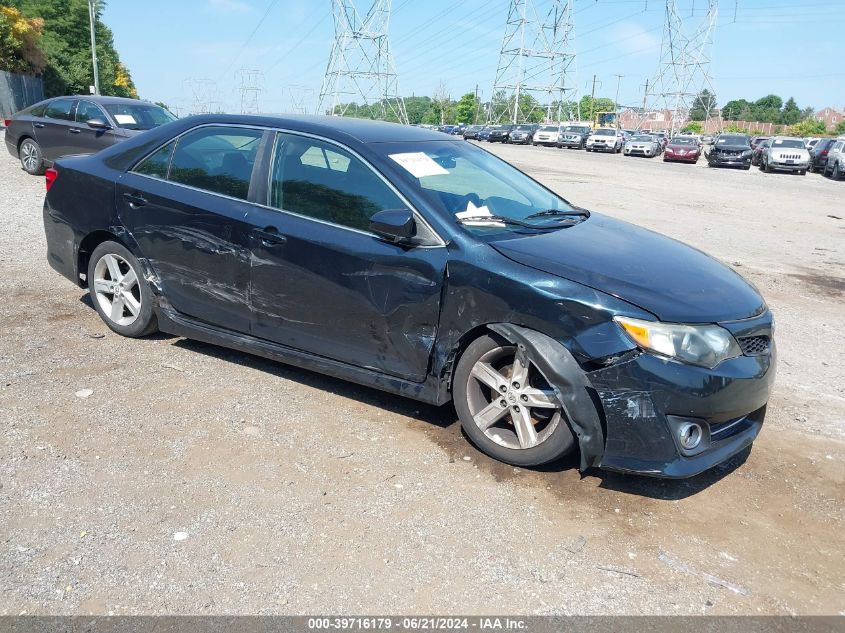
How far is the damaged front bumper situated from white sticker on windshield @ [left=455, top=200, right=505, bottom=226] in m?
1.11

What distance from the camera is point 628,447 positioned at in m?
3.28

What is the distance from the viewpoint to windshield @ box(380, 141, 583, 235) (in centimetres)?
398

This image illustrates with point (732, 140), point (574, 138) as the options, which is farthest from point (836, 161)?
point (574, 138)

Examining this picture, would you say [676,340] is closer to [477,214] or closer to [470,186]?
[477,214]

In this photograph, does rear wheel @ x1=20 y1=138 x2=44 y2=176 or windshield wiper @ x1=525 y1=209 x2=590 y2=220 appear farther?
rear wheel @ x1=20 y1=138 x2=44 y2=176

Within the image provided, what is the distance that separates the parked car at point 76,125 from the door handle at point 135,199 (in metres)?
7.91

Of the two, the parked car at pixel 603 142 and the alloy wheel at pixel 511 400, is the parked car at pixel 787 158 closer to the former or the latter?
the parked car at pixel 603 142

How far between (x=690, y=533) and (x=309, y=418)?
2.10 metres

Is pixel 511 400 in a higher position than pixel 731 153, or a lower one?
lower

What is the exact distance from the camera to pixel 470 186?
435cm

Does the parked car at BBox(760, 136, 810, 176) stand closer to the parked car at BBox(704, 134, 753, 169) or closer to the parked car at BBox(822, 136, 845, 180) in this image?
the parked car at BBox(822, 136, 845, 180)

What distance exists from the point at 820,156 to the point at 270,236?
1393 inches

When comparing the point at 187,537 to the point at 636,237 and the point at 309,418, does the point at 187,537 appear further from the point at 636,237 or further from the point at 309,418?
the point at 636,237

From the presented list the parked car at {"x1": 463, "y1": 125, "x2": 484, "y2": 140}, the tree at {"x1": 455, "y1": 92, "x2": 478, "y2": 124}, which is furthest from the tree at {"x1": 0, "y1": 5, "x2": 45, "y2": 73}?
the tree at {"x1": 455, "y1": 92, "x2": 478, "y2": 124}
